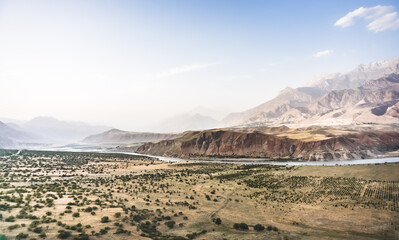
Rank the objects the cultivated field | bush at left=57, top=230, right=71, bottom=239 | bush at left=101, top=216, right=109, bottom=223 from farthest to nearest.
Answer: bush at left=101, top=216, right=109, bottom=223 < the cultivated field < bush at left=57, top=230, right=71, bottom=239

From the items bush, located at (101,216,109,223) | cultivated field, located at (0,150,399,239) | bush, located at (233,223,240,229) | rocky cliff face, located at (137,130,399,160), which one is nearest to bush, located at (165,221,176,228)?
cultivated field, located at (0,150,399,239)

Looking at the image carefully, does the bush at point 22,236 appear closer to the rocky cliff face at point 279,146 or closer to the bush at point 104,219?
the bush at point 104,219

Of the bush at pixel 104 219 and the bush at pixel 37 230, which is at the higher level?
the bush at pixel 37 230

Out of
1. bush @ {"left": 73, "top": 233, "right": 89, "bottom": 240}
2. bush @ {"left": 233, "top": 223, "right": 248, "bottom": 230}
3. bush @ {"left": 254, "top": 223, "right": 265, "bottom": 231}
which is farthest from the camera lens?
bush @ {"left": 233, "top": 223, "right": 248, "bottom": 230}

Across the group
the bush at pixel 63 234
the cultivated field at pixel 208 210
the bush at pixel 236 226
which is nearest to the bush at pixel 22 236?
the cultivated field at pixel 208 210

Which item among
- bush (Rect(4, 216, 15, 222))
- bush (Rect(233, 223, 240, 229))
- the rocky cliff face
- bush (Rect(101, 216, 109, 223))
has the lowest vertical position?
bush (Rect(233, 223, 240, 229))

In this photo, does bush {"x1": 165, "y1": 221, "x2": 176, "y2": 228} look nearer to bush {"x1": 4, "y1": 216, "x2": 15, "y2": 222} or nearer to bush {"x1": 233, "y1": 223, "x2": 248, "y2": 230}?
bush {"x1": 233, "y1": 223, "x2": 248, "y2": 230}

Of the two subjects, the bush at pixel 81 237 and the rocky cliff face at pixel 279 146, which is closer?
the bush at pixel 81 237

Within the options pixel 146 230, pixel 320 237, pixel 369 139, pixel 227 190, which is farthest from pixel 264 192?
pixel 369 139

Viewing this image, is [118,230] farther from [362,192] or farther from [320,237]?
[362,192]
